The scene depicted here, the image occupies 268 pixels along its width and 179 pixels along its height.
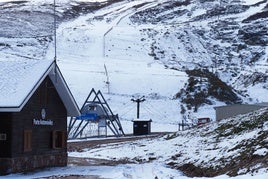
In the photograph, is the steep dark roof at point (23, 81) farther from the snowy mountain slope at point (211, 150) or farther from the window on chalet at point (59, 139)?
the snowy mountain slope at point (211, 150)

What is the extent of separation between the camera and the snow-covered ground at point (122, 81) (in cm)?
2723

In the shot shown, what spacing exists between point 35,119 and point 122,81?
170 ft

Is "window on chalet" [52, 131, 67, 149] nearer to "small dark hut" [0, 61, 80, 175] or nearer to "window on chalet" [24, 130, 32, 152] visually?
"small dark hut" [0, 61, 80, 175]

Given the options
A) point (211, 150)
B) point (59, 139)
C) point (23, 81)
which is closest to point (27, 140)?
point (23, 81)

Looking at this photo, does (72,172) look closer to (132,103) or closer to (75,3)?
(132,103)

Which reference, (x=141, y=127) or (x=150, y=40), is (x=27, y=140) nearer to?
(x=141, y=127)

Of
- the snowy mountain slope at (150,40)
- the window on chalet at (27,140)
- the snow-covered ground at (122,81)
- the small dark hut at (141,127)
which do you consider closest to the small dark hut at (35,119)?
the window on chalet at (27,140)

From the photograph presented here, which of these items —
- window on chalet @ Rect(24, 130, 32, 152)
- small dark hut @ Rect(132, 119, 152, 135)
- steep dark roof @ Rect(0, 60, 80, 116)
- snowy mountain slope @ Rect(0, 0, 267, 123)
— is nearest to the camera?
steep dark roof @ Rect(0, 60, 80, 116)

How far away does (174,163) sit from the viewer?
2814 cm

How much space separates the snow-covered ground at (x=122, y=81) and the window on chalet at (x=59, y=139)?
164cm

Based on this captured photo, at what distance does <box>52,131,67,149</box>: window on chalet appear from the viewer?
29311 mm

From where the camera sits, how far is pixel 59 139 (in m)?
30.2

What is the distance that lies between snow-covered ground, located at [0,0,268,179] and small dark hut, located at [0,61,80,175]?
3.48ft

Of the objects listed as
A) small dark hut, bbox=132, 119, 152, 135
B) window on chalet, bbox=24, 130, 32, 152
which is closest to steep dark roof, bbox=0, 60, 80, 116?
window on chalet, bbox=24, 130, 32, 152
